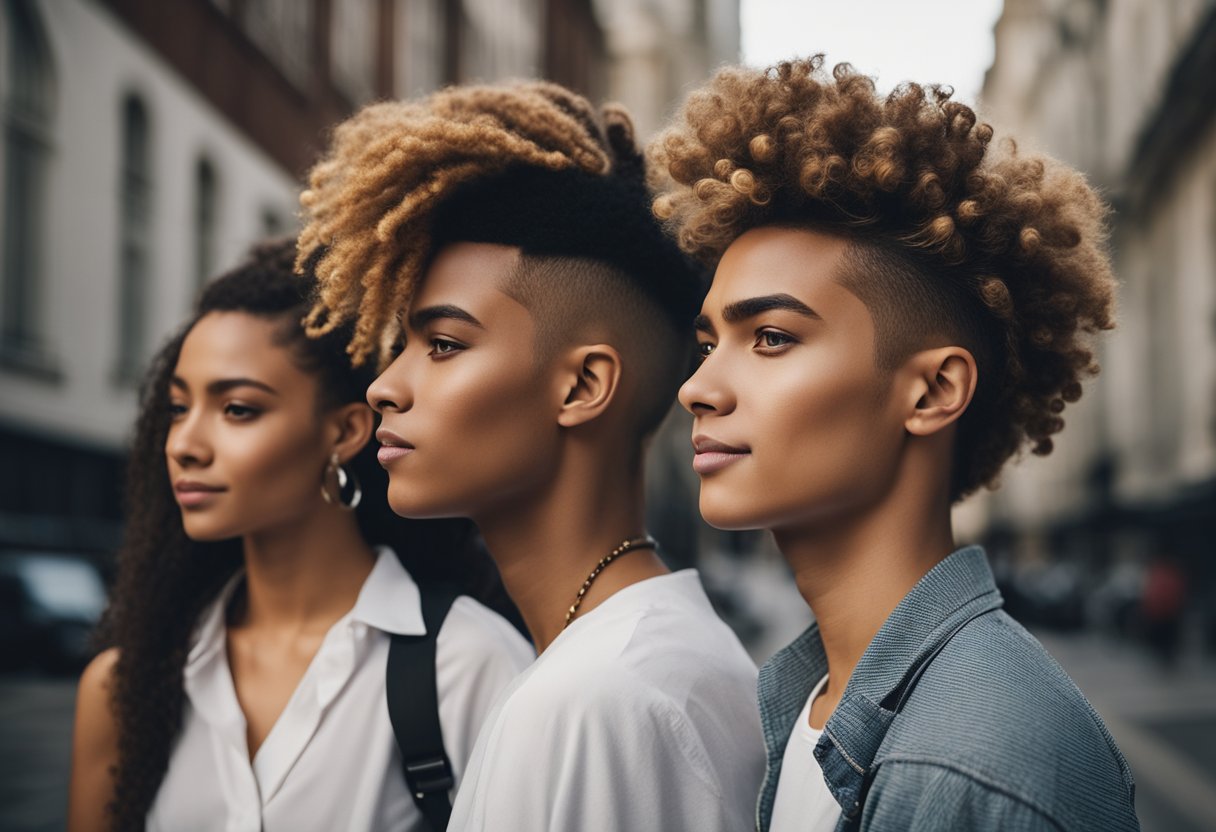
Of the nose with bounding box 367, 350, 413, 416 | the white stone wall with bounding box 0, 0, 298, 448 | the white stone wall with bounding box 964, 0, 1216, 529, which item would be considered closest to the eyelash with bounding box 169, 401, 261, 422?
the nose with bounding box 367, 350, 413, 416

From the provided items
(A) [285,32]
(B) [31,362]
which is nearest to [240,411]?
(B) [31,362]

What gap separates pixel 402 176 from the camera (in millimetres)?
2555

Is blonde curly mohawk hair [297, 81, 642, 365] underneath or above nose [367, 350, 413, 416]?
above

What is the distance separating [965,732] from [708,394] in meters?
0.72

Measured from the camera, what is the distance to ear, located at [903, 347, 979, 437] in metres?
2.06

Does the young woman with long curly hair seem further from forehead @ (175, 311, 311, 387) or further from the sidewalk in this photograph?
the sidewalk

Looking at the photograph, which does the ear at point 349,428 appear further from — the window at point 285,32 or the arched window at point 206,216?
the window at point 285,32

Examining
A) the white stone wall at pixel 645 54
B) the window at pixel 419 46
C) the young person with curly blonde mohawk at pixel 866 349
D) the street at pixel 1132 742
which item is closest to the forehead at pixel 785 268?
the young person with curly blonde mohawk at pixel 866 349

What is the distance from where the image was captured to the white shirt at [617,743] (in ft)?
6.88

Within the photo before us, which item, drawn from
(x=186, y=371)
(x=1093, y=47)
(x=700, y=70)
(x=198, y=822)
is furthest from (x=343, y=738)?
(x=700, y=70)

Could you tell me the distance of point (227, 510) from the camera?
2906mm

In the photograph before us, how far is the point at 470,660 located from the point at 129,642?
890mm

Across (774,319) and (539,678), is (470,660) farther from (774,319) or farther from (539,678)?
(774,319)

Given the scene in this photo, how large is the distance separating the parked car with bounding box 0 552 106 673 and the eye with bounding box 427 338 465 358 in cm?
1099
